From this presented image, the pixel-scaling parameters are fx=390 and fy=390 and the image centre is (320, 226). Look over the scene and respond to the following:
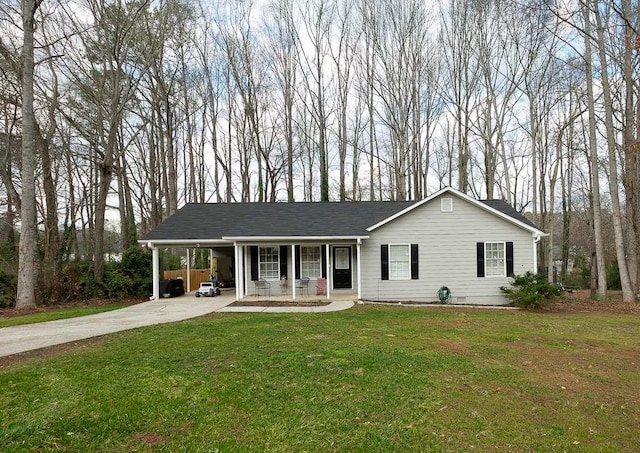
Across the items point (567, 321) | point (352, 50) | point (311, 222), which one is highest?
point (352, 50)

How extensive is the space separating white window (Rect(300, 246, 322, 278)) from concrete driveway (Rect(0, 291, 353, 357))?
2.13 m

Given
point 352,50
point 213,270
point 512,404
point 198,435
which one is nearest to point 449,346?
point 512,404

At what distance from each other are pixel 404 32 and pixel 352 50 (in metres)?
3.32

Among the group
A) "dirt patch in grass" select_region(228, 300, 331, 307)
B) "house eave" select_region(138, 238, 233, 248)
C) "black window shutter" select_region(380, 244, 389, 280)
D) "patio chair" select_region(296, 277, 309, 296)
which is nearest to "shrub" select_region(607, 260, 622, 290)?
"black window shutter" select_region(380, 244, 389, 280)

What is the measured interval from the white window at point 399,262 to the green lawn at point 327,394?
20.6 ft

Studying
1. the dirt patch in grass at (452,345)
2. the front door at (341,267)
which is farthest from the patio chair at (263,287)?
the dirt patch in grass at (452,345)

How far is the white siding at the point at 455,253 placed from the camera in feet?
46.1

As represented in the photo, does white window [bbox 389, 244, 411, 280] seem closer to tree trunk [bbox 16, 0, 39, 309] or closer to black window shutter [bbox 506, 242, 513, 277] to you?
black window shutter [bbox 506, 242, 513, 277]

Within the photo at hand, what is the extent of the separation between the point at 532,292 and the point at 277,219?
30.7 feet

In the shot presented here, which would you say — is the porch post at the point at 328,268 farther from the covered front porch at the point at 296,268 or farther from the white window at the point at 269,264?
the white window at the point at 269,264

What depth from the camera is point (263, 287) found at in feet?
47.8

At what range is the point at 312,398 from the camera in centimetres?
446

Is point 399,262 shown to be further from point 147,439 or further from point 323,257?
point 147,439

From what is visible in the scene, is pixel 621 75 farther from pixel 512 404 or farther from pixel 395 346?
pixel 512 404
